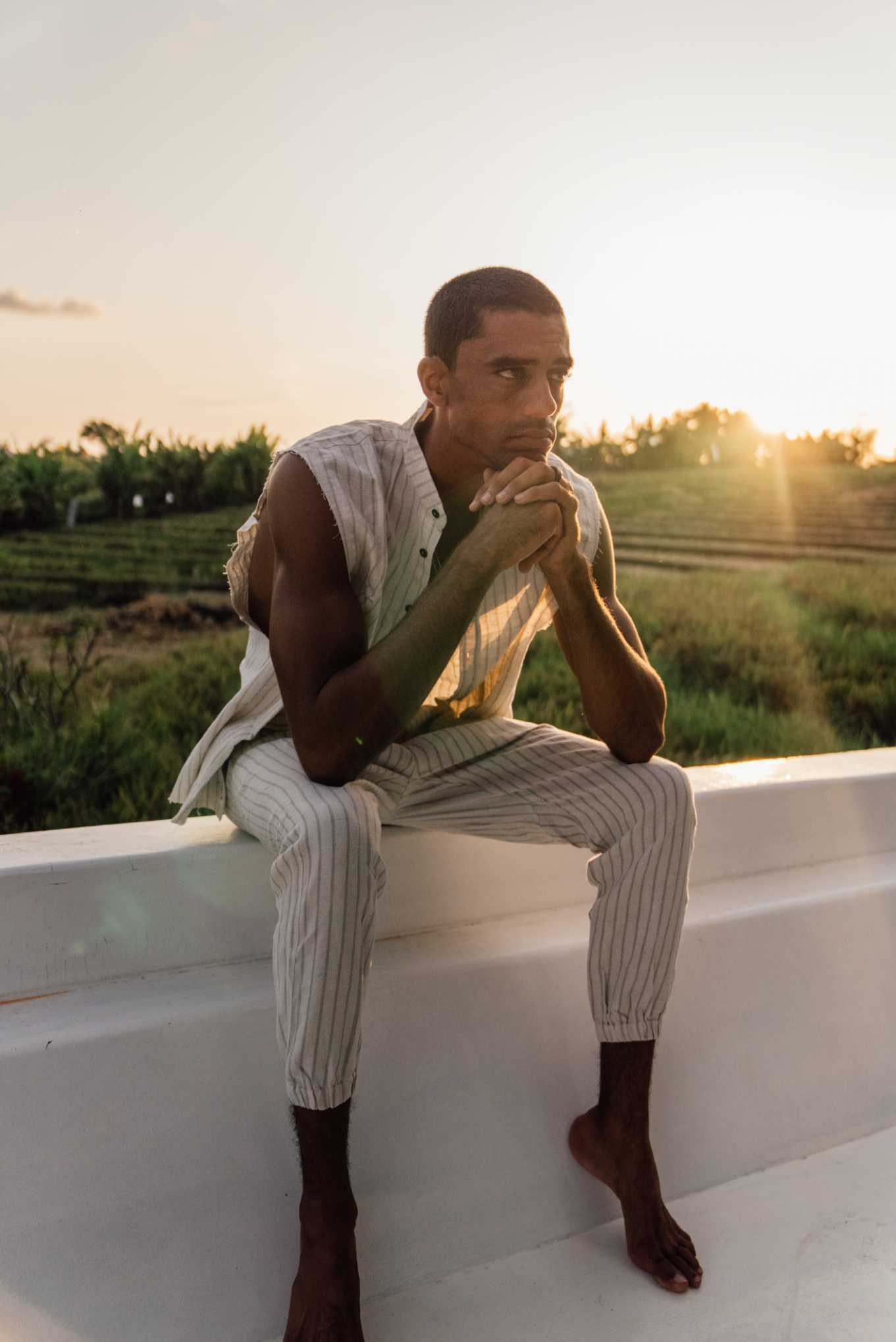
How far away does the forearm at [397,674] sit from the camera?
1.44 meters

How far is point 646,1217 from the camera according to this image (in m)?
1.59

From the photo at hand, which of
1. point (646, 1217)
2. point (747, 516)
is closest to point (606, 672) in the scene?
point (646, 1217)

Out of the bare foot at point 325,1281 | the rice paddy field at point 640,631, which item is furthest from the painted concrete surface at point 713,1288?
the rice paddy field at point 640,631

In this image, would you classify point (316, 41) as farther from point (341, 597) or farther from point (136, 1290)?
point (136, 1290)

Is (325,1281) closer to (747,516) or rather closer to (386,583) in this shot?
(386,583)

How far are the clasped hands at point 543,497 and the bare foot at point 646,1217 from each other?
0.79 meters

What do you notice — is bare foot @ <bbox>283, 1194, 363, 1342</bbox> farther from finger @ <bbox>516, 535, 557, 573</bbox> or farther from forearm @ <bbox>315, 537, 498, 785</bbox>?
finger @ <bbox>516, 535, 557, 573</bbox>

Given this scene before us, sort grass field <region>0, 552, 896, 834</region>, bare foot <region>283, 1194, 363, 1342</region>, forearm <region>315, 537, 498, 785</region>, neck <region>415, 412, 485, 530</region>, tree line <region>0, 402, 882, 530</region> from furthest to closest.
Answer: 1. tree line <region>0, 402, 882, 530</region>
2. grass field <region>0, 552, 896, 834</region>
3. neck <region>415, 412, 485, 530</region>
4. forearm <region>315, 537, 498, 785</region>
5. bare foot <region>283, 1194, 363, 1342</region>

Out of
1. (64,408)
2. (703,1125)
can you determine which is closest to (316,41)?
(64,408)

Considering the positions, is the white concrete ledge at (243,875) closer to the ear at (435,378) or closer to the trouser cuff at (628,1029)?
the trouser cuff at (628,1029)

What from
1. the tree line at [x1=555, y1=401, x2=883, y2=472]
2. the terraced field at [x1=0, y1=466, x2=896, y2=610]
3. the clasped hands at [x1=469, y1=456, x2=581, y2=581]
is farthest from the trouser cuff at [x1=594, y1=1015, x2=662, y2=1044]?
the tree line at [x1=555, y1=401, x2=883, y2=472]

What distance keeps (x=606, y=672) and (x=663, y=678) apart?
2520 mm

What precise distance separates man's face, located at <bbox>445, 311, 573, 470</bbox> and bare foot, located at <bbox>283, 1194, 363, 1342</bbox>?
1.03 m

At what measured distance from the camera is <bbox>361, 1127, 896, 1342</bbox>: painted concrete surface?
4.84 ft
